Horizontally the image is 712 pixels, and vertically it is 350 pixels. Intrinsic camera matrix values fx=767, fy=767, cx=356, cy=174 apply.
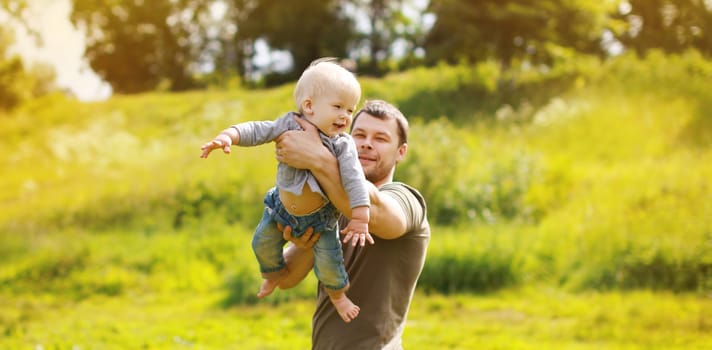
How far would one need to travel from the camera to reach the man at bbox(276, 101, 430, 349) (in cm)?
274

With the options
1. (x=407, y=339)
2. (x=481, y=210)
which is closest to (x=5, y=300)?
(x=407, y=339)

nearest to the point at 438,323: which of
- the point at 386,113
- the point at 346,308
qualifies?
the point at 386,113

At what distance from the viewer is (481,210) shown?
39.9 ft

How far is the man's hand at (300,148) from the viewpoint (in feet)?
8.87

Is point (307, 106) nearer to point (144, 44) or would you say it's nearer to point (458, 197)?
point (458, 197)

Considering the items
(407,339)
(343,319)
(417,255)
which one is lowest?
(407,339)

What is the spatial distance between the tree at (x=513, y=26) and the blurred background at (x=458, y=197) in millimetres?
57

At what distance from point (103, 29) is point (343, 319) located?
113 feet

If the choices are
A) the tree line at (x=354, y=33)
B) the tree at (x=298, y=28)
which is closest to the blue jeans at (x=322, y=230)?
the tree line at (x=354, y=33)

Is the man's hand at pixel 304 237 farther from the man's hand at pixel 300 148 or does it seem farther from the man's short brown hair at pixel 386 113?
the man's short brown hair at pixel 386 113

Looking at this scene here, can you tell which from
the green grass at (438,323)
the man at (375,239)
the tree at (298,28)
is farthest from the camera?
the tree at (298,28)

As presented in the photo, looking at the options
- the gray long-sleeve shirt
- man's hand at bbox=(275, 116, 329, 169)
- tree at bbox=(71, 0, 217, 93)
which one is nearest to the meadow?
the gray long-sleeve shirt

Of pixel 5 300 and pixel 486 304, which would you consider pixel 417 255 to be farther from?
pixel 5 300

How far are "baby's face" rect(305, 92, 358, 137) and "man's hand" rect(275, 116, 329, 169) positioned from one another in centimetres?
5
